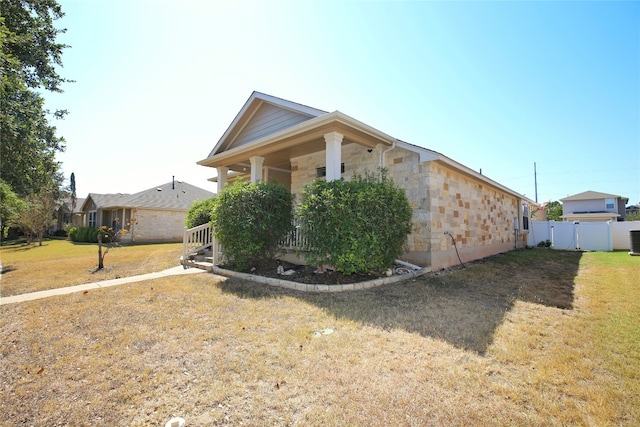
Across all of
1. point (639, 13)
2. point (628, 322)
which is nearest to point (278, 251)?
point (628, 322)

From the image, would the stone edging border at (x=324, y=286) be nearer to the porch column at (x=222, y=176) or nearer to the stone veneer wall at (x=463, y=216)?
the stone veneer wall at (x=463, y=216)

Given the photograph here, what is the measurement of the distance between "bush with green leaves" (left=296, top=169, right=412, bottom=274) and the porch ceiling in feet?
4.95

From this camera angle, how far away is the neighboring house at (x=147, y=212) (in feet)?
68.8

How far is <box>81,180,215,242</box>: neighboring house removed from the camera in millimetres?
20969

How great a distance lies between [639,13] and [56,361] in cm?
1266

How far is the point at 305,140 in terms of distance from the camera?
769 cm

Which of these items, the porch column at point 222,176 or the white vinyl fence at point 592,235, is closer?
the porch column at point 222,176

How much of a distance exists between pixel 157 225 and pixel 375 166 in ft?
64.8

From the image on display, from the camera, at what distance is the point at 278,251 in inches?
309

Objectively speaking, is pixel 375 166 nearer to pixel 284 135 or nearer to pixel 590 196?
pixel 284 135

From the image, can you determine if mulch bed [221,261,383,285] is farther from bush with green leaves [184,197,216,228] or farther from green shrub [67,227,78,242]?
green shrub [67,227,78,242]

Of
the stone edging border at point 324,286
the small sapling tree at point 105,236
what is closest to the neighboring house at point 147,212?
the small sapling tree at point 105,236

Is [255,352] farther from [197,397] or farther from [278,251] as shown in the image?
[278,251]

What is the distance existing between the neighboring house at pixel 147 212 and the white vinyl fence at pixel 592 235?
23.7 m
